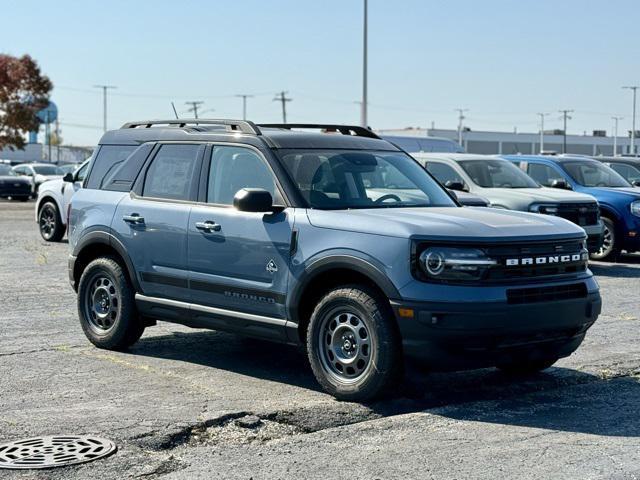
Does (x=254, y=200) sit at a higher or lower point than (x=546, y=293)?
higher

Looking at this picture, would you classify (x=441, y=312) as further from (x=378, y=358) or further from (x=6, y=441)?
(x=6, y=441)

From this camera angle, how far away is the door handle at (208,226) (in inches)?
308

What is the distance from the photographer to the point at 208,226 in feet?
25.8

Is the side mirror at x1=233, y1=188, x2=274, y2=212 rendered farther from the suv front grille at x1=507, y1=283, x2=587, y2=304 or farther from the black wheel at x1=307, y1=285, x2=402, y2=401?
the suv front grille at x1=507, y1=283, x2=587, y2=304

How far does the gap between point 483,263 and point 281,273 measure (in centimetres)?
144

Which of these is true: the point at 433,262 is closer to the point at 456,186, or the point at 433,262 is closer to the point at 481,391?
the point at 481,391

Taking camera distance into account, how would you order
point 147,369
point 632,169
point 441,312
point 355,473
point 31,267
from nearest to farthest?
point 355,473, point 441,312, point 147,369, point 31,267, point 632,169

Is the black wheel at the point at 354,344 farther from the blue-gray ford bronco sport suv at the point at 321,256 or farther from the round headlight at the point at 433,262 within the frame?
the round headlight at the point at 433,262

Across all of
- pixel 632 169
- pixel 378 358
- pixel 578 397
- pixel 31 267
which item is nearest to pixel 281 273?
pixel 378 358

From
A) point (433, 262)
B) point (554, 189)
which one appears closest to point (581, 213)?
point (554, 189)

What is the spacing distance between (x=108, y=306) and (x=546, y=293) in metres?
3.75

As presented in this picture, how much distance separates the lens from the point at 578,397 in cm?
732

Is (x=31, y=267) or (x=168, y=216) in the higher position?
(x=168, y=216)

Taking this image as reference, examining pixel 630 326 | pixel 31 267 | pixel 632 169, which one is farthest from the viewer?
pixel 632 169
